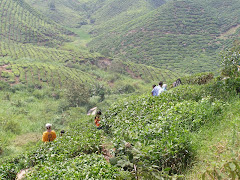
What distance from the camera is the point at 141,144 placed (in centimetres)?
362

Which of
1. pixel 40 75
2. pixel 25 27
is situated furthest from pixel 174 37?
pixel 25 27

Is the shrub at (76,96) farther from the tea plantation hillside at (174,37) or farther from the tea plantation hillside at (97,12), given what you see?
the tea plantation hillside at (97,12)

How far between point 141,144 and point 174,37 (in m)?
53.8

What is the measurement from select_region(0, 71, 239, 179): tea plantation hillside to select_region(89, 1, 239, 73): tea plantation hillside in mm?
35591

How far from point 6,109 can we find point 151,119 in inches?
730

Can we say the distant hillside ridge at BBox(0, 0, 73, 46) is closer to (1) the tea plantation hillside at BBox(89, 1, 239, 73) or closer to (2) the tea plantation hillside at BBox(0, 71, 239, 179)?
(1) the tea plantation hillside at BBox(89, 1, 239, 73)

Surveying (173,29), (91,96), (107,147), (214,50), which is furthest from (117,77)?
(107,147)

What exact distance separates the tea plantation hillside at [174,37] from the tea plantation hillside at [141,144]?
117 ft

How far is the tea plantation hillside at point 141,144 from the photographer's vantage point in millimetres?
3232

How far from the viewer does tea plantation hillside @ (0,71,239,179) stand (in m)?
3.23

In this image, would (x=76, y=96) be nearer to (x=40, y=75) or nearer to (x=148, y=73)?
(x=40, y=75)

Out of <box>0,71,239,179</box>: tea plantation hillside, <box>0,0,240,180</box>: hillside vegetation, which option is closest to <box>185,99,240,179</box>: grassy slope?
<box>0,0,240,180</box>: hillside vegetation

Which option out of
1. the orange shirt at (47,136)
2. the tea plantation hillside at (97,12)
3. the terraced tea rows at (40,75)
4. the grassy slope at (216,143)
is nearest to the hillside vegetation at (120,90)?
the grassy slope at (216,143)

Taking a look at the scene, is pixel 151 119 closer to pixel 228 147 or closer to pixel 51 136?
pixel 228 147
